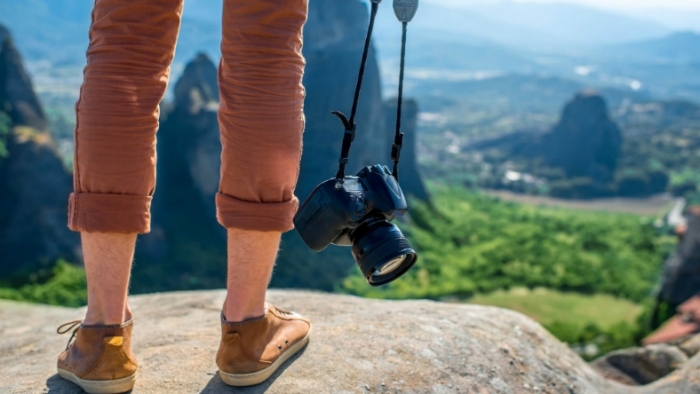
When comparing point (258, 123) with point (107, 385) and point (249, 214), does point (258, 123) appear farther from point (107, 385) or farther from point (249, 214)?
point (107, 385)

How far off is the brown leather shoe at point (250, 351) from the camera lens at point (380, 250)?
0.34 metres

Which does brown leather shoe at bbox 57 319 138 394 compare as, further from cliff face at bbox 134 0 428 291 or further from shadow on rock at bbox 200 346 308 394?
cliff face at bbox 134 0 428 291

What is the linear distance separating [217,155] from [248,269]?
A: 2387 cm

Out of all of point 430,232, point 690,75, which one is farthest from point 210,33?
point 690,75

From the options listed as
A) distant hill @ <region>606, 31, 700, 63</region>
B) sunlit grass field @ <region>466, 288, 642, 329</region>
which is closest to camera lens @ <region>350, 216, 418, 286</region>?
sunlit grass field @ <region>466, 288, 642, 329</region>

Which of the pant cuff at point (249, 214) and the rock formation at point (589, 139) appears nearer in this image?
the pant cuff at point (249, 214)

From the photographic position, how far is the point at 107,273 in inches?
61.1

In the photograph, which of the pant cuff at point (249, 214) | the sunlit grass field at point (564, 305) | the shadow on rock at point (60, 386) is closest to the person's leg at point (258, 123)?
the pant cuff at point (249, 214)

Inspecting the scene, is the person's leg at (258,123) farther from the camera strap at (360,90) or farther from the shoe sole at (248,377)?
the shoe sole at (248,377)

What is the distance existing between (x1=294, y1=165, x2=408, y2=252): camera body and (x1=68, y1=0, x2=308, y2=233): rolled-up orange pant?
0.25ft

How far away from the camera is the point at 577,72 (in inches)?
6462

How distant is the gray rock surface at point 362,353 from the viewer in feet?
5.67

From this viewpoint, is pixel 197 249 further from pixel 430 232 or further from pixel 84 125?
pixel 84 125

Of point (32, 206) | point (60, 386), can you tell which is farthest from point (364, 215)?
Result: point (32, 206)
